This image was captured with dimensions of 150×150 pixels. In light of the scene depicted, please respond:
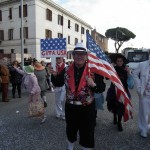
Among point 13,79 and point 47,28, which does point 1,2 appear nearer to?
point 47,28

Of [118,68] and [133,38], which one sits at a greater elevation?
[133,38]

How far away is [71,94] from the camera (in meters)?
4.09

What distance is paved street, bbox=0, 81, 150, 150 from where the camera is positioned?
5.21 meters

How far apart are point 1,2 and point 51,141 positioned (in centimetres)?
3708

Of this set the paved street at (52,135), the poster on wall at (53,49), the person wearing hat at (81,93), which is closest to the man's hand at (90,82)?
the person wearing hat at (81,93)

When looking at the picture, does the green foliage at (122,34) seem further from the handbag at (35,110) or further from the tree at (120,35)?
the handbag at (35,110)

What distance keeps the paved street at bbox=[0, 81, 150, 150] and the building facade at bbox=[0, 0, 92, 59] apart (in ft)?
94.2

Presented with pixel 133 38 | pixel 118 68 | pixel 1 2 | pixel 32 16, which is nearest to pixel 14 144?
pixel 118 68

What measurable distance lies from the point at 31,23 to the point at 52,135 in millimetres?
31005

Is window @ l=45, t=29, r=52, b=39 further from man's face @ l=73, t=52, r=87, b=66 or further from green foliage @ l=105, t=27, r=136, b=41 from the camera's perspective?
man's face @ l=73, t=52, r=87, b=66

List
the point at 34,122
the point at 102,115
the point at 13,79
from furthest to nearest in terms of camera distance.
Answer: the point at 13,79
the point at 102,115
the point at 34,122

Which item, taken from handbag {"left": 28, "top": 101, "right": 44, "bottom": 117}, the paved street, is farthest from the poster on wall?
handbag {"left": 28, "top": 101, "right": 44, "bottom": 117}

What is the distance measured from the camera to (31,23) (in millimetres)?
35344

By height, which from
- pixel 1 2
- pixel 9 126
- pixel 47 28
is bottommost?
pixel 9 126
